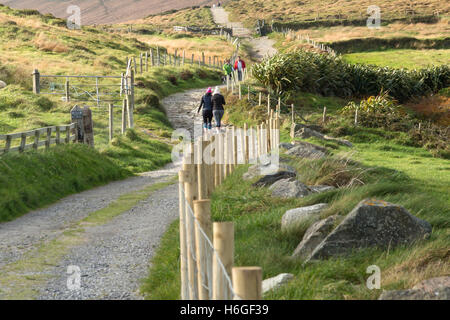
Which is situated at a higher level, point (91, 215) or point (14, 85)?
point (14, 85)

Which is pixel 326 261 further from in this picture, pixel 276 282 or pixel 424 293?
pixel 424 293

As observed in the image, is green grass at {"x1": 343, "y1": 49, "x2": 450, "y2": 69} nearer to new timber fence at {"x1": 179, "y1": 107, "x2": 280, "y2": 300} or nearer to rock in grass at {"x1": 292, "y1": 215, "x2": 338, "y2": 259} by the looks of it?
rock in grass at {"x1": 292, "y1": 215, "x2": 338, "y2": 259}

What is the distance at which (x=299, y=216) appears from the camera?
8617 millimetres

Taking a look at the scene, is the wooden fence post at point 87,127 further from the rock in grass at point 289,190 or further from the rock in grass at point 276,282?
the rock in grass at point 276,282

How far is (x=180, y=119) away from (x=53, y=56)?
14075 millimetres

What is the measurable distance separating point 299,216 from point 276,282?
2.71m

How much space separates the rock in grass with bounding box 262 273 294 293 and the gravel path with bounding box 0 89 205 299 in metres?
1.54

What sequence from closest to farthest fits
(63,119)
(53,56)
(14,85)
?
(63,119), (14,85), (53,56)

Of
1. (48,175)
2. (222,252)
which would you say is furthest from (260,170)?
(222,252)

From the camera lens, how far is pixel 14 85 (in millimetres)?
29609

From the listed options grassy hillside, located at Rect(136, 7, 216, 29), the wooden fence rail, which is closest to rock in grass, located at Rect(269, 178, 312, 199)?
the wooden fence rail

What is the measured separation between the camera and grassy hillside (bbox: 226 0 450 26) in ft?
313
